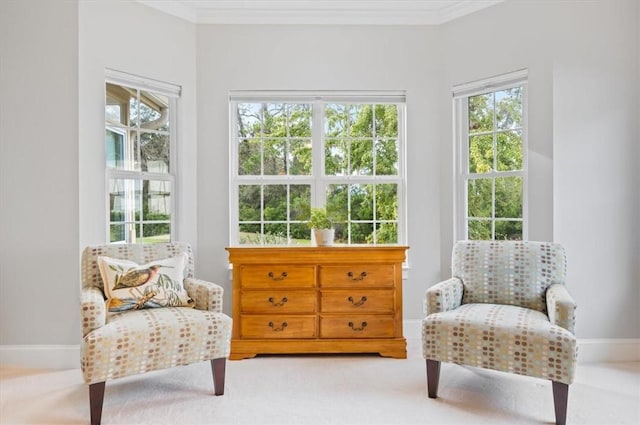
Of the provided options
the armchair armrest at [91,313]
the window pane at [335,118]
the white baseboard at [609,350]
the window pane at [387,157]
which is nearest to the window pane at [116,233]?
the armchair armrest at [91,313]

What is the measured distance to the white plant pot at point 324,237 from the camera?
3438mm

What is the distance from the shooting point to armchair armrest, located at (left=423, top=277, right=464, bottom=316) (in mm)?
2648

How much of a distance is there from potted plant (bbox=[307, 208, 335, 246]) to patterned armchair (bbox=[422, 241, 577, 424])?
91 cm

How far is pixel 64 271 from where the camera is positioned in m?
3.17

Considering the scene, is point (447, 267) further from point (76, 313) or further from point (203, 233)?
point (76, 313)

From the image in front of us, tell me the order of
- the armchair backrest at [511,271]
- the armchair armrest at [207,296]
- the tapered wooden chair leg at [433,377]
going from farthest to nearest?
the armchair backrest at [511,271] → the armchair armrest at [207,296] → the tapered wooden chair leg at [433,377]

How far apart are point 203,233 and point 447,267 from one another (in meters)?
2.03

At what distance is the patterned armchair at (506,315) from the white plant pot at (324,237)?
0.90 m

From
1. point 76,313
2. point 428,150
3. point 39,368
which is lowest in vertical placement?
point 39,368

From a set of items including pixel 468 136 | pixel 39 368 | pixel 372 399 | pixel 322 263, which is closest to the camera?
pixel 372 399

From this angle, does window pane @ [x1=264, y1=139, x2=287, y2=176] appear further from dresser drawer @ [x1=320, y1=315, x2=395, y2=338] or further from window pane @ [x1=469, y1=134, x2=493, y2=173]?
window pane @ [x1=469, y1=134, x2=493, y2=173]

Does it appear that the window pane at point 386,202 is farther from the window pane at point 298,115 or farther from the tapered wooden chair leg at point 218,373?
the tapered wooden chair leg at point 218,373

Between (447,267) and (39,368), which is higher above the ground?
(447,267)

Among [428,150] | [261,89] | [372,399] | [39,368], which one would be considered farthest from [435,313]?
[39,368]
